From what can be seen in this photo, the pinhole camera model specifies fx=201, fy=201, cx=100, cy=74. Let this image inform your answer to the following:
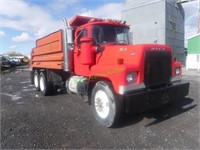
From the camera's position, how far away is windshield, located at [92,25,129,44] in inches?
235

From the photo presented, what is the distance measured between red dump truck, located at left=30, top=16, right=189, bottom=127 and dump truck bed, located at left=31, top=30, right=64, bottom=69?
3.5 inches

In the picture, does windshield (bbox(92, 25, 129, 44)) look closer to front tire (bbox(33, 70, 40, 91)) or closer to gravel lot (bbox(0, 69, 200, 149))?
gravel lot (bbox(0, 69, 200, 149))

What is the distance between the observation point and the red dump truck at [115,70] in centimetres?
446

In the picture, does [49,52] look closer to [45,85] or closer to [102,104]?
[45,85]

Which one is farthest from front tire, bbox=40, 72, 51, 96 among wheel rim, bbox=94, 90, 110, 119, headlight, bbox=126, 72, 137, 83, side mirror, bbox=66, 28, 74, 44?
headlight, bbox=126, 72, 137, 83

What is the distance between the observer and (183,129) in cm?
462

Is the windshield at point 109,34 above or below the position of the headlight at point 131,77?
above

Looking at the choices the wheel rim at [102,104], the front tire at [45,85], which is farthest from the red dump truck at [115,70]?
the front tire at [45,85]

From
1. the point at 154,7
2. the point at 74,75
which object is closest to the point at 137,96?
the point at 74,75

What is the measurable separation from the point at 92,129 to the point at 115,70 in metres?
1.53

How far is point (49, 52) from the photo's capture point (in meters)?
8.65

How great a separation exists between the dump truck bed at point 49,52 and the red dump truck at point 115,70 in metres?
0.09

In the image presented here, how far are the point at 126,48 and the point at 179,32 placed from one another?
27.3 m

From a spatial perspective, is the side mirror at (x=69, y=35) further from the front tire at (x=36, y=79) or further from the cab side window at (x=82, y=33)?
the front tire at (x=36, y=79)
